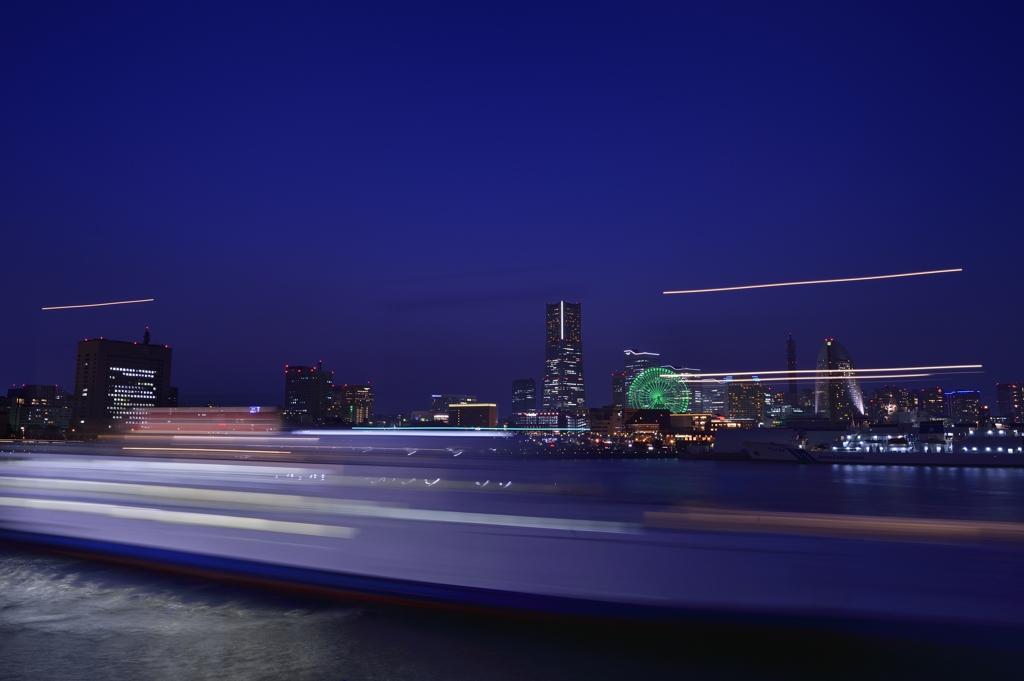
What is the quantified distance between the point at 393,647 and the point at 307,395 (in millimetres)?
11200

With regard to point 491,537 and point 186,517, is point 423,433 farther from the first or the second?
point 491,537

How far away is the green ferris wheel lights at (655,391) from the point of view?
97.6 metres

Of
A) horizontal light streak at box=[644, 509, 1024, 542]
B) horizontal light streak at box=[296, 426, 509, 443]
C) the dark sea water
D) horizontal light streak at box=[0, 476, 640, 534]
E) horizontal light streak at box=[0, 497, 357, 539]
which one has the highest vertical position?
horizontal light streak at box=[296, 426, 509, 443]

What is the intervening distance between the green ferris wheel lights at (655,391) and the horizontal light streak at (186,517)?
3512 inches

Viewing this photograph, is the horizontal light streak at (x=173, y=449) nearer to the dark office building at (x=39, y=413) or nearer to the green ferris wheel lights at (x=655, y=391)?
the dark office building at (x=39, y=413)

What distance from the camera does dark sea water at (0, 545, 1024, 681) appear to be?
4.44 m

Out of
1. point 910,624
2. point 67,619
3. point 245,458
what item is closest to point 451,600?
point 67,619

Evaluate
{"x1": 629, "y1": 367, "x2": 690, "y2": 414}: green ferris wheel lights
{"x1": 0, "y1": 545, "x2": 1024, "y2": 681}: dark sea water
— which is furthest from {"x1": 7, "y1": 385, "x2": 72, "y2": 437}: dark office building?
{"x1": 629, "y1": 367, "x2": 690, "y2": 414}: green ferris wheel lights

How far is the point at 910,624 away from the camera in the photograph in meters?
5.05

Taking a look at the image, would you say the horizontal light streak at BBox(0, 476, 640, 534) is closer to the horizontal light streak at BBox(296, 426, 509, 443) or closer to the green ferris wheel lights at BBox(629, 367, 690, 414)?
the horizontal light streak at BBox(296, 426, 509, 443)

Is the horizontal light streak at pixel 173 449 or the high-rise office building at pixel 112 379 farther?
the high-rise office building at pixel 112 379

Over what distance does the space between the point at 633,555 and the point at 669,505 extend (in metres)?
0.61

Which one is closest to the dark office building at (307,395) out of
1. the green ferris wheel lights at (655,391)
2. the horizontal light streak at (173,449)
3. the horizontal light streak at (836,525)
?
the horizontal light streak at (173,449)

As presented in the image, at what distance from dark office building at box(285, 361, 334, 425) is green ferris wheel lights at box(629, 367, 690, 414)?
82.8 metres
